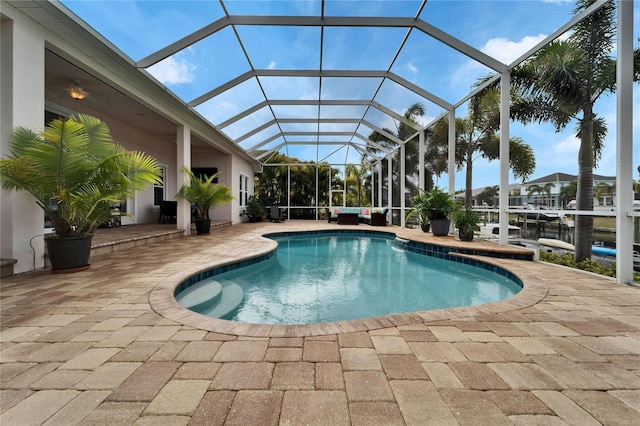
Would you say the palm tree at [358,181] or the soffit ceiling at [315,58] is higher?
the soffit ceiling at [315,58]

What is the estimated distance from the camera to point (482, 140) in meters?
7.24

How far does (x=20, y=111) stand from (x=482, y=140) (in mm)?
8728

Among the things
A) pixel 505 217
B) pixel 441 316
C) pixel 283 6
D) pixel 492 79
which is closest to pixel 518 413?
pixel 441 316

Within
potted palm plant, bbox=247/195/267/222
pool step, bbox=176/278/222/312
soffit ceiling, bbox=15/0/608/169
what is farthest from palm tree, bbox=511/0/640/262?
potted palm plant, bbox=247/195/267/222

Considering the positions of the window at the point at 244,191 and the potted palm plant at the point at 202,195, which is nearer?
the potted palm plant at the point at 202,195

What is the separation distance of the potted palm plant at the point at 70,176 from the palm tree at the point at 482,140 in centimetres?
663

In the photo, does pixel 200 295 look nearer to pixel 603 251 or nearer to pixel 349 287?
pixel 349 287

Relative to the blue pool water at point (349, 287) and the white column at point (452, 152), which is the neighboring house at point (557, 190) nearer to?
the blue pool water at point (349, 287)

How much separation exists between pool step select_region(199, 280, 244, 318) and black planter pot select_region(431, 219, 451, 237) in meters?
5.62

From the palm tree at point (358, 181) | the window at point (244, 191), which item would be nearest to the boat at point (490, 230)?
the palm tree at point (358, 181)

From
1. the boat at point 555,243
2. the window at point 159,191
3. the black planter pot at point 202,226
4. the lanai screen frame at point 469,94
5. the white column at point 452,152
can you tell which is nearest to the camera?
the lanai screen frame at point 469,94

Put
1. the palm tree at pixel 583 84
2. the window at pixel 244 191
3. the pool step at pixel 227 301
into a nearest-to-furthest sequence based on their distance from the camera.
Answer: the pool step at pixel 227 301 < the palm tree at pixel 583 84 < the window at pixel 244 191

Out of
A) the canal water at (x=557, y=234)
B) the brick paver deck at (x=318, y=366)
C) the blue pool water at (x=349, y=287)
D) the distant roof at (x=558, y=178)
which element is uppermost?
the distant roof at (x=558, y=178)

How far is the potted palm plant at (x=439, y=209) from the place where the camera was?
7.46 meters
